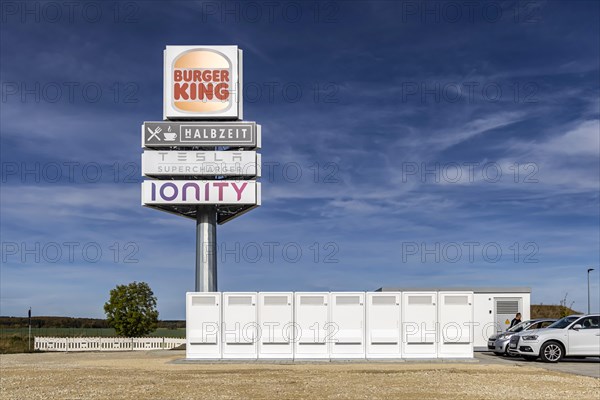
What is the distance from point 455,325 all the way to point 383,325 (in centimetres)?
229

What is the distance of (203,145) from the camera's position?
1098 inches

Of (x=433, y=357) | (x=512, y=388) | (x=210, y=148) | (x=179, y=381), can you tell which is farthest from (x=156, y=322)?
(x=512, y=388)

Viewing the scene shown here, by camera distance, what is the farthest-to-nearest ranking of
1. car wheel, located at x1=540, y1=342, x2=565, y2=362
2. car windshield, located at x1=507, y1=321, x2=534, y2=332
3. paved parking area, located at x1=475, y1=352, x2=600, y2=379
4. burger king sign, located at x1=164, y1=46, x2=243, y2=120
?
burger king sign, located at x1=164, y1=46, x2=243, y2=120 < car windshield, located at x1=507, y1=321, x2=534, y2=332 < car wheel, located at x1=540, y1=342, x2=565, y2=362 < paved parking area, located at x1=475, y1=352, x2=600, y2=379

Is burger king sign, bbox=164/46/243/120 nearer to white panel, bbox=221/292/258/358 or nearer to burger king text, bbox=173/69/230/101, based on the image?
burger king text, bbox=173/69/230/101

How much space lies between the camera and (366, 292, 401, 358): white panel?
22000 millimetres

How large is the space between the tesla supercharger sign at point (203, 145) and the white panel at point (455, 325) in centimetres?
941

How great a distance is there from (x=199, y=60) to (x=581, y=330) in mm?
17558

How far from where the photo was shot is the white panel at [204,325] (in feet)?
72.7

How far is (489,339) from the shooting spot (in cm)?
2720

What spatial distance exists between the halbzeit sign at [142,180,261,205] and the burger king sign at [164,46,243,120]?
280cm

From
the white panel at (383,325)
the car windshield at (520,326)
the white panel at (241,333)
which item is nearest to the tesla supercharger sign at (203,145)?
the white panel at (241,333)

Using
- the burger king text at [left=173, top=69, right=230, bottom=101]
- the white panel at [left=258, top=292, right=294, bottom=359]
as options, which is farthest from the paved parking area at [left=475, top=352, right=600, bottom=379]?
the burger king text at [left=173, top=69, right=230, bottom=101]

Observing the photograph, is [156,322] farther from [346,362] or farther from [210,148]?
[346,362]

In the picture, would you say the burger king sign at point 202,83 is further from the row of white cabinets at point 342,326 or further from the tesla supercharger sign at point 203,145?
the row of white cabinets at point 342,326
